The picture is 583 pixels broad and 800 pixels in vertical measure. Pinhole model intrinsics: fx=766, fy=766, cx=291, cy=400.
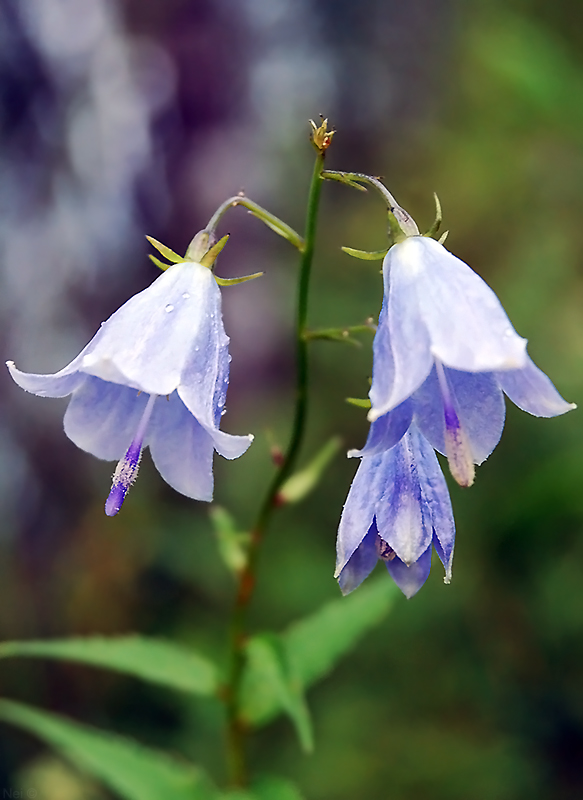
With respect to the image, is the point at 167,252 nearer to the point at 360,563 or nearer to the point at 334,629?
the point at 360,563

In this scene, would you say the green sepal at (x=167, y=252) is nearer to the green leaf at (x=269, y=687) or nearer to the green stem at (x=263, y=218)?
the green stem at (x=263, y=218)

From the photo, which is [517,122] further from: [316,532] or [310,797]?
[310,797]

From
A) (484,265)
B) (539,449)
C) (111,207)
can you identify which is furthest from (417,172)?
(539,449)

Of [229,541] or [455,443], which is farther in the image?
[229,541]

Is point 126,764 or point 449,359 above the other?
point 449,359

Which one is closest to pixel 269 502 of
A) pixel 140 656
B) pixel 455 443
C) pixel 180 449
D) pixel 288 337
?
pixel 180 449

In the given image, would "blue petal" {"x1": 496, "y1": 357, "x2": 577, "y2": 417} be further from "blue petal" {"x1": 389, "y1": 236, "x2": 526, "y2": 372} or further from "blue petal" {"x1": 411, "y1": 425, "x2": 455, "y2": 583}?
"blue petal" {"x1": 411, "y1": 425, "x2": 455, "y2": 583}
